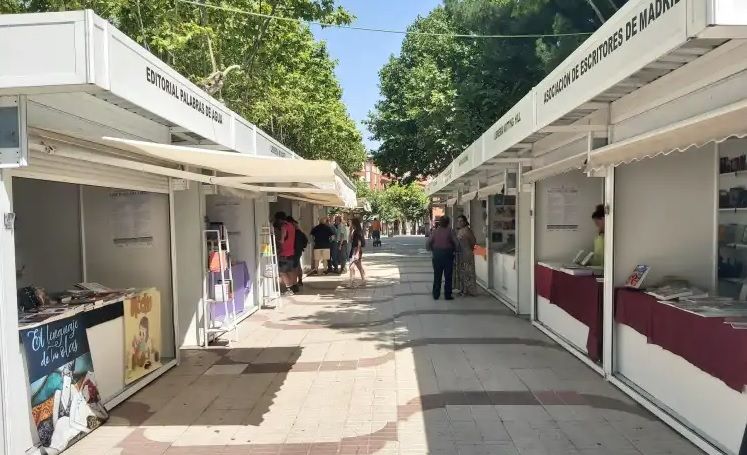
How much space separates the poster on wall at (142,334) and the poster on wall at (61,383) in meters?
0.72

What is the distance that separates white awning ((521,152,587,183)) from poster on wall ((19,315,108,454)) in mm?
4930

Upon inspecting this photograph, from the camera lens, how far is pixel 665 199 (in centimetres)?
549

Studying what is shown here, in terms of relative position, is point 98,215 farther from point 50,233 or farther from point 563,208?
point 563,208

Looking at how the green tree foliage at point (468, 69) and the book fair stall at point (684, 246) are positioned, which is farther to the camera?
the green tree foliage at point (468, 69)

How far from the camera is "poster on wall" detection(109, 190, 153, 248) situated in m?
6.38

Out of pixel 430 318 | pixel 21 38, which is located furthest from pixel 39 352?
pixel 430 318

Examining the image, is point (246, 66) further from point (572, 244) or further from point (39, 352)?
point (39, 352)

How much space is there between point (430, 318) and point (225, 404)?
15.1 ft

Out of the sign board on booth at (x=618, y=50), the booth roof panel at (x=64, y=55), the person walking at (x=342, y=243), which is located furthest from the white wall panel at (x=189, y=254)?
the person walking at (x=342, y=243)

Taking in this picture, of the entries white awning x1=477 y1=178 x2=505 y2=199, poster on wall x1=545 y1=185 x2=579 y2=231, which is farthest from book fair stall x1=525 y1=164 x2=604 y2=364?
white awning x1=477 y1=178 x2=505 y2=199

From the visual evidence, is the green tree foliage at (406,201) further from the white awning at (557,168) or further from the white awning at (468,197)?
the white awning at (557,168)

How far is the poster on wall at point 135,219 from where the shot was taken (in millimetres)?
6383

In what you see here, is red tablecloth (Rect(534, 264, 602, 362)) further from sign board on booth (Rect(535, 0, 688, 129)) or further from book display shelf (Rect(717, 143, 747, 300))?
sign board on booth (Rect(535, 0, 688, 129))

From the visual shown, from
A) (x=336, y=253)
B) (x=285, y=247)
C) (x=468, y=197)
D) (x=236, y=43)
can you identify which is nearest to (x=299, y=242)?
(x=285, y=247)
